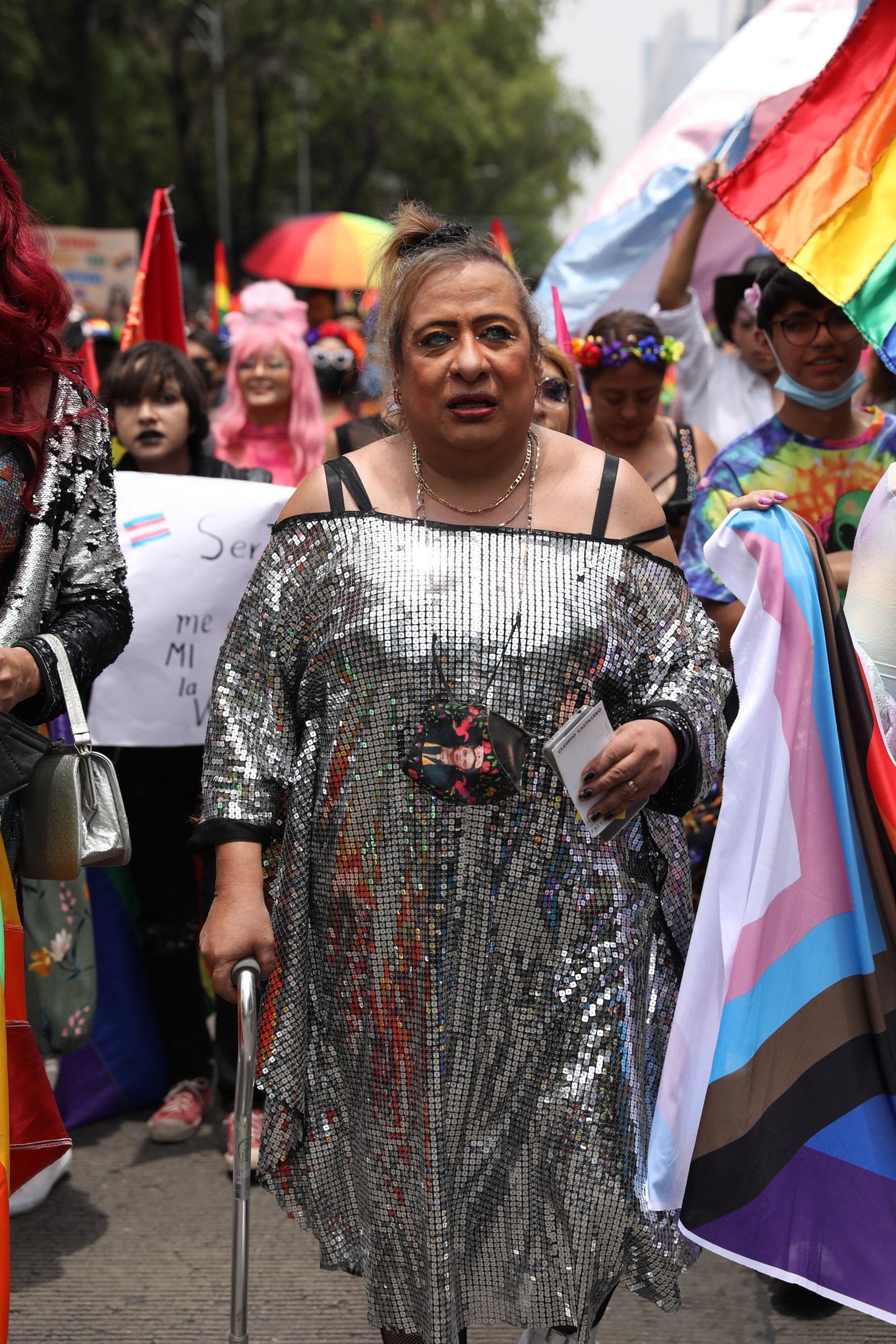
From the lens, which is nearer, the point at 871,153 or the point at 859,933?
the point at 859,933

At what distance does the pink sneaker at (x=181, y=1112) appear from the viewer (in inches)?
159

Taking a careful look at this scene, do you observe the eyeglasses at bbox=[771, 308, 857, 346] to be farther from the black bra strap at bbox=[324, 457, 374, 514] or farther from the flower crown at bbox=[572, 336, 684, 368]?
the black bra strap at bbox=[324, 457, 374, 514]

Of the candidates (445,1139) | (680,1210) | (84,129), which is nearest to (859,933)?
(680,1210)

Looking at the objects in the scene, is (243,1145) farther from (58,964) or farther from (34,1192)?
(34,1192)

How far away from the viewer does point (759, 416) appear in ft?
19.8

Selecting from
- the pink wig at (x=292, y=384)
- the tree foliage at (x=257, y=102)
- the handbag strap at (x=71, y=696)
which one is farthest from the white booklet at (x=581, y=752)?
the tree foliage at (x=257, y=102)

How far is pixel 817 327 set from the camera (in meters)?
3.50

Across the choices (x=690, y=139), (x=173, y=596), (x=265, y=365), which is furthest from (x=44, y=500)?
(x=690, y=139)

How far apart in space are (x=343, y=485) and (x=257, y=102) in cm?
2805

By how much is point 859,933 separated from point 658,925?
344 millimetres

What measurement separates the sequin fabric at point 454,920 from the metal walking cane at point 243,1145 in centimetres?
24

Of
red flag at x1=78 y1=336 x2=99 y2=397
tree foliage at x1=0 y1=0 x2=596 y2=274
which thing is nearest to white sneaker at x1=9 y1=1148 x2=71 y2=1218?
red flag at x1=78 y1=336 x2=99 y2=397

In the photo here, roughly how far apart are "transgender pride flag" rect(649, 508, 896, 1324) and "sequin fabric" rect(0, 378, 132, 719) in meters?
1.16

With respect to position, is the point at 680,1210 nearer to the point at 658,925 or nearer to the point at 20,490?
the point at 658,925
